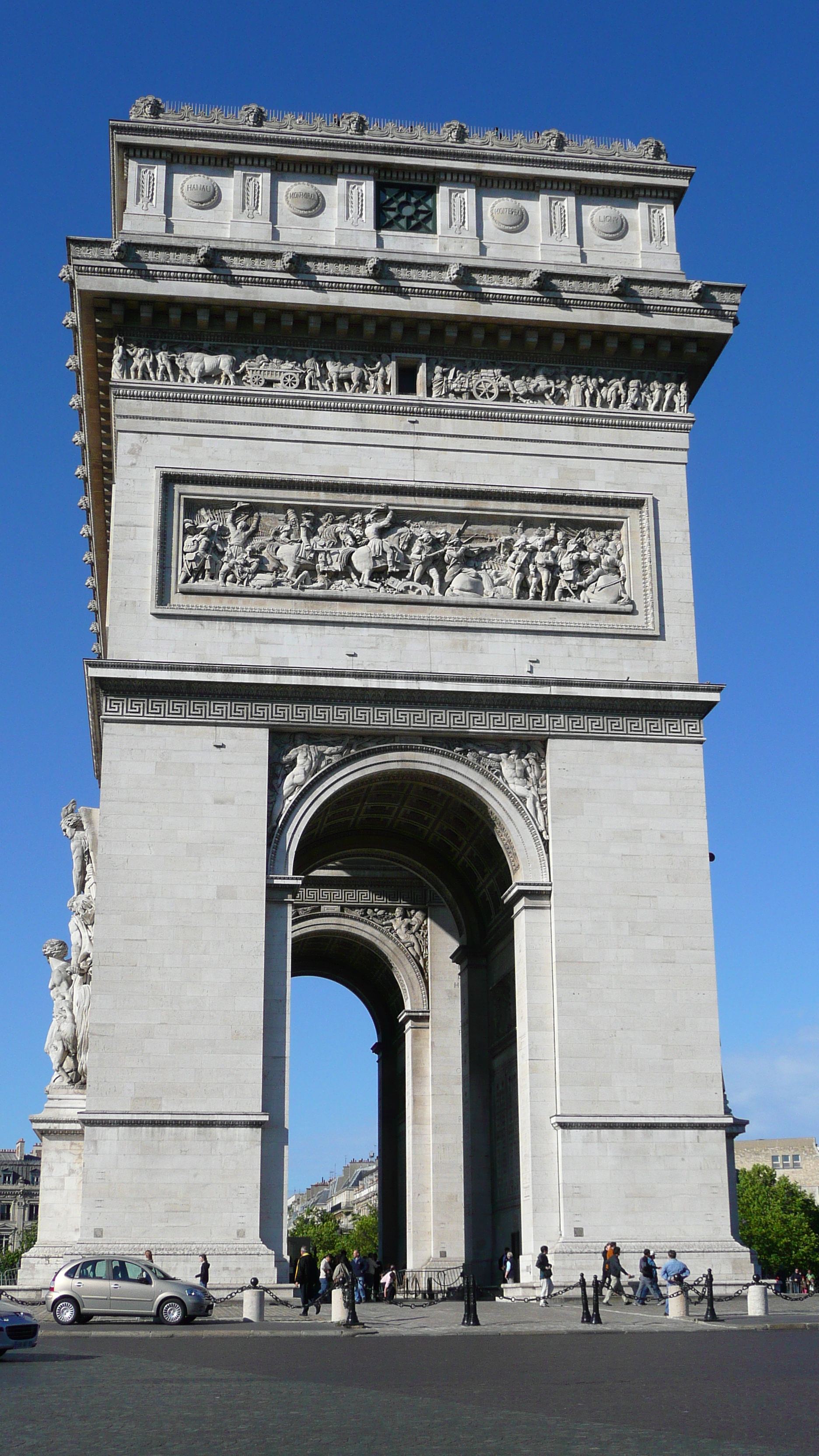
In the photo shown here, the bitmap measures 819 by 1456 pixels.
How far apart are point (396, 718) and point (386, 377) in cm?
680

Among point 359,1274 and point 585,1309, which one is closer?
point 585,1309

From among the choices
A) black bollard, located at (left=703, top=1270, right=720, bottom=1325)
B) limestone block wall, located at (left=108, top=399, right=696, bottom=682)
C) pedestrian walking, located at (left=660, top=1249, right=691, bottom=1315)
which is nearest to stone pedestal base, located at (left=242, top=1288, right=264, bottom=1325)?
pedestrian walking, located at (left=660, top=1249, right=691, bottom=1315)

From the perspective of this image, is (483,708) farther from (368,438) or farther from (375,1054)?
(375,1054)

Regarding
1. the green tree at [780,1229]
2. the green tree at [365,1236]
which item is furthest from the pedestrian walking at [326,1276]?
the green tree at [365,1236]

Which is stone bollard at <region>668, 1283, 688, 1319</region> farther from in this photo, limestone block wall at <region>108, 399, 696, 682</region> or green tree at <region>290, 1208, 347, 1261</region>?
green tree at <region>290, 1208, 347, 1261</region>

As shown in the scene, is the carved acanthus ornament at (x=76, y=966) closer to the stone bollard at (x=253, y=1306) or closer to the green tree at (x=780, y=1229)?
the stone bollard at (x=253, y=1306)

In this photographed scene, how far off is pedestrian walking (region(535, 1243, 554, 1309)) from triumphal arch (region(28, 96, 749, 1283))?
2.54 feet

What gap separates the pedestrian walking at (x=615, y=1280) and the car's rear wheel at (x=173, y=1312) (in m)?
6.56

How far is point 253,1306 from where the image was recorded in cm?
2280

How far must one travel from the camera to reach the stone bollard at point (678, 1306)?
73.6 ft

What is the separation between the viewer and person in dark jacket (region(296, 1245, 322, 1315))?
2508 cm

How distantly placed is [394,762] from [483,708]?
1.85m

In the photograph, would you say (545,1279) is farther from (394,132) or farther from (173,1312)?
(394,132)

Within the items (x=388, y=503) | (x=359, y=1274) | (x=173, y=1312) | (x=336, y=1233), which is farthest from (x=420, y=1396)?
(x=336, y=1233)
